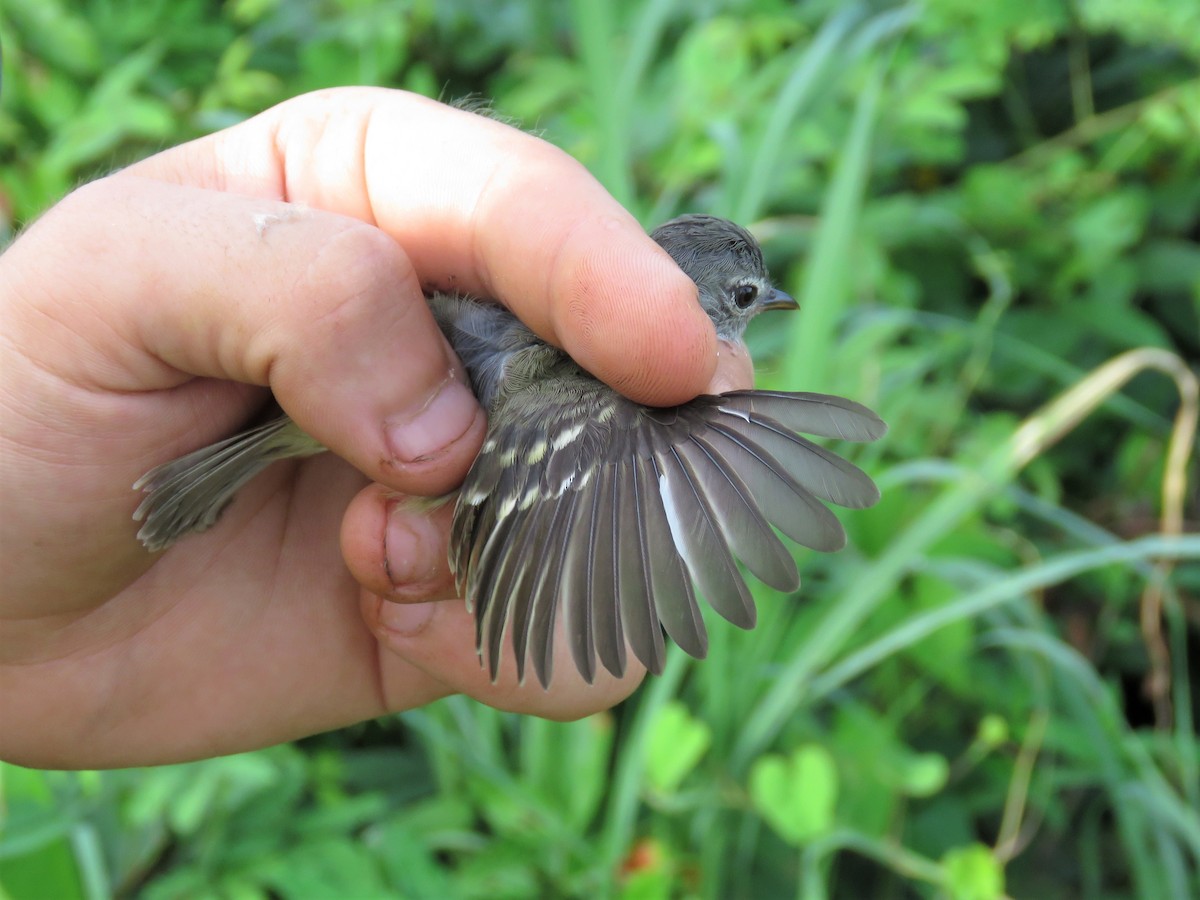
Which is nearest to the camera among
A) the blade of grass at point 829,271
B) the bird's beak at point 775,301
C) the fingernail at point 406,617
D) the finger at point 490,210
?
the finger at point 490,210

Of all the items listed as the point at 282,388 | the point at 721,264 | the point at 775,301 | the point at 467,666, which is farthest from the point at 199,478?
the point at 775,301

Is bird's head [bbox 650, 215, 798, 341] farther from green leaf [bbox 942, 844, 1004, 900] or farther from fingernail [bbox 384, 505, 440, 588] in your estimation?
green leaf [bbox 942, 844, 1004, 900]

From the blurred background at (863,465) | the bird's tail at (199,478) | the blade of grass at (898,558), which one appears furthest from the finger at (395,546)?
the blade of grass at (898,558)

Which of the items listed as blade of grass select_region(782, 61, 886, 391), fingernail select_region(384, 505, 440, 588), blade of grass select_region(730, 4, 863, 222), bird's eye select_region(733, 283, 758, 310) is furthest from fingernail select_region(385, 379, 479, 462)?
blade of grass select_region(730, 4, 863, 222)

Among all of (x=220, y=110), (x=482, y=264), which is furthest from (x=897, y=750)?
(x=220, y=110)

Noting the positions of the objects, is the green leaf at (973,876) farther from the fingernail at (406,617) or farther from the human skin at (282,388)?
the fingernail at (406,617)

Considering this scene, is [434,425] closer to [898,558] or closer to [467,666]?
[467,666]
